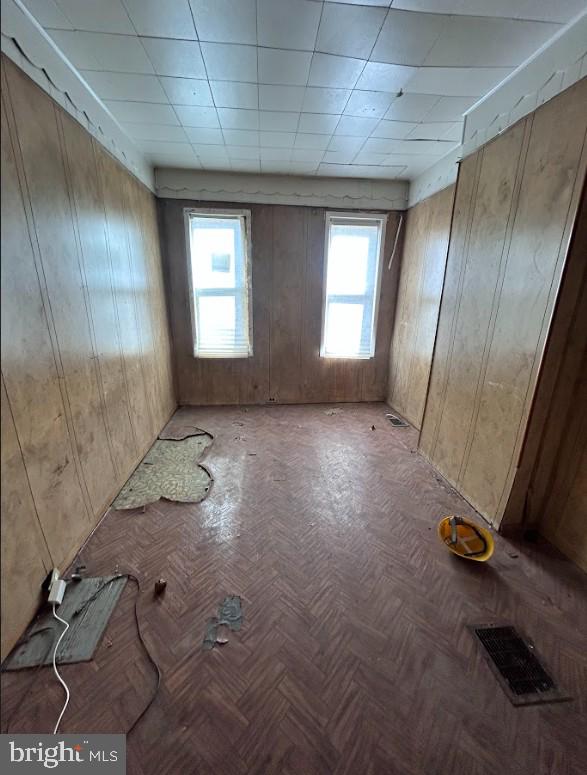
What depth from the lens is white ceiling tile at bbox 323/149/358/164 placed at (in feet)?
12.0

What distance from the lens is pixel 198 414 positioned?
15.4ft

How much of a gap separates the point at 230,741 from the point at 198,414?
3709 mm

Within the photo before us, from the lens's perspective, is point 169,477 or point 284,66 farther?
point 169,477

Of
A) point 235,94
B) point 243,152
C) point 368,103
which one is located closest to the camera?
point 235,94

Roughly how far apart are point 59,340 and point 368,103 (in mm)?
3019

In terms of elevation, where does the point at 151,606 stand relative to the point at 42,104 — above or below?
below

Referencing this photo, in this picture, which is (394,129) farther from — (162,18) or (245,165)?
(162,18)

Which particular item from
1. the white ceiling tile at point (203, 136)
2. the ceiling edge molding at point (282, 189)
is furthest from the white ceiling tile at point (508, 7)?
the ceiling edge molding at point (282, 189)

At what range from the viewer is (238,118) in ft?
9.75

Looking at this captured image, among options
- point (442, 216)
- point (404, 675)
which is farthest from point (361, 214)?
point (404, 675)

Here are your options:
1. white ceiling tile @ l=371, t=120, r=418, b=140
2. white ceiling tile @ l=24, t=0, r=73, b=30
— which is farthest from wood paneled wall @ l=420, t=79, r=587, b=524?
white ceiling tile @ l=24, t=0, r=73, b=30

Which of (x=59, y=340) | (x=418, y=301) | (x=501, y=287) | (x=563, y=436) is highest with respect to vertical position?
(x=501, y=287)

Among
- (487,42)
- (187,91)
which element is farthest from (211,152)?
(487,42)

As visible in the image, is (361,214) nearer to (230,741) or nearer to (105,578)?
(105,578)
